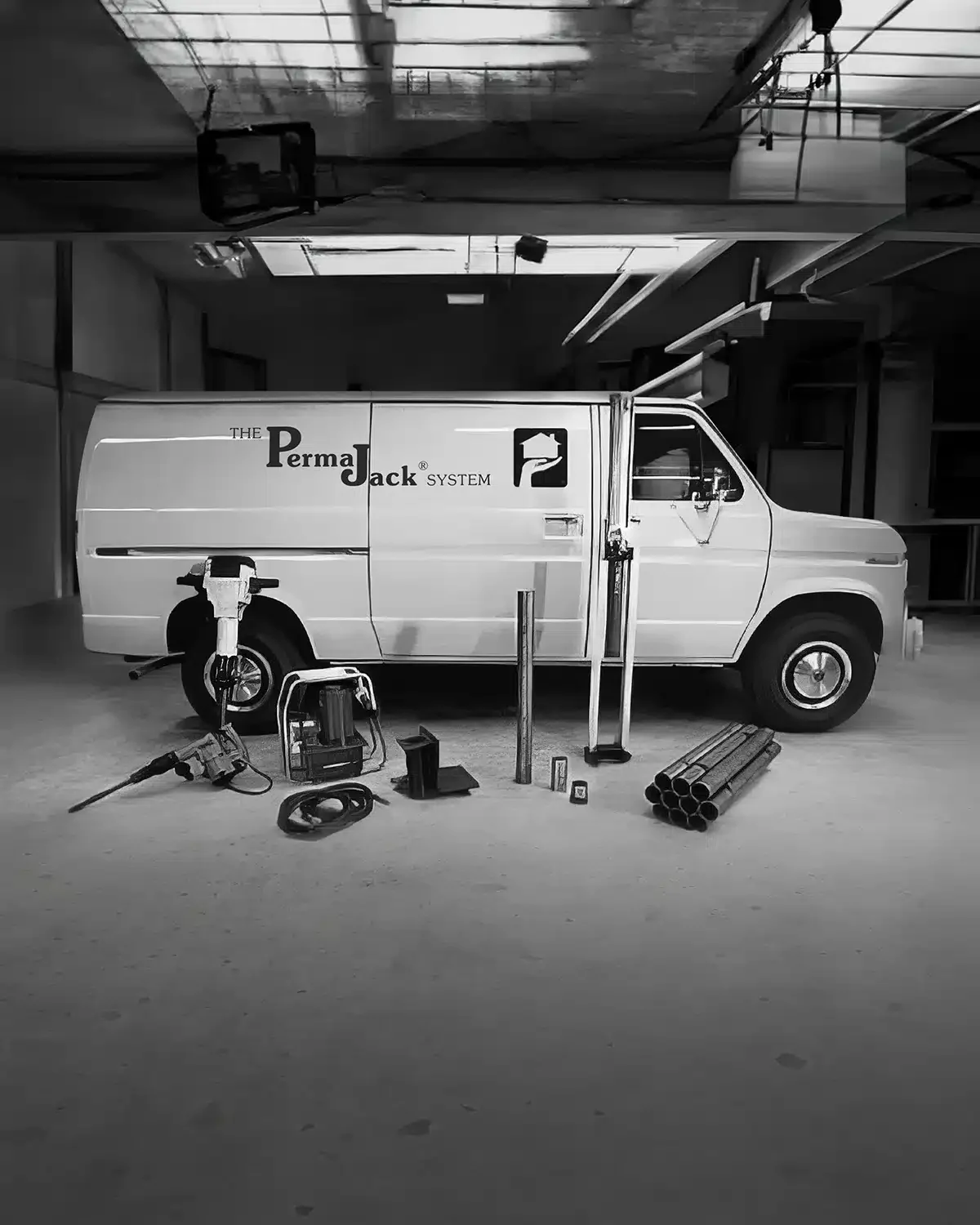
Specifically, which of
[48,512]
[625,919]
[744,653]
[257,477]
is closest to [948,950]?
[625,919]

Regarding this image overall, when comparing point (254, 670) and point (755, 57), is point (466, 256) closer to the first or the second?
point (755, 57)

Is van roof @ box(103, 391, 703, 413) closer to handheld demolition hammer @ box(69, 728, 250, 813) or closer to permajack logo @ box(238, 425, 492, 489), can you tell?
permajack logo @ box(238, 425, 492, 489)

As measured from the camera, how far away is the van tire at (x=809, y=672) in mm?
5832

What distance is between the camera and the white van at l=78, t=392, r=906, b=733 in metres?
5.71

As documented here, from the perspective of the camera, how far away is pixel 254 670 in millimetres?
5750

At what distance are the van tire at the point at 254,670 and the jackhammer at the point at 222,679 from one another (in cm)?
16

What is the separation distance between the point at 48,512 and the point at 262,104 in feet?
19.0

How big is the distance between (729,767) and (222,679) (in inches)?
107

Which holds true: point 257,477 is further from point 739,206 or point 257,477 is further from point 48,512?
point 48,512

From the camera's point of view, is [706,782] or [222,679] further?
[222,679]

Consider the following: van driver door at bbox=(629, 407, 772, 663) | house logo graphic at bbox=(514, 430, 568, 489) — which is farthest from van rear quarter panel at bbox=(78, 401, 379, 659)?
van driver door at bbox=(629, 407, 772, 663)

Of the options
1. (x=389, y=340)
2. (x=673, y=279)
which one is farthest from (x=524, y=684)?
(x=389, y=340)

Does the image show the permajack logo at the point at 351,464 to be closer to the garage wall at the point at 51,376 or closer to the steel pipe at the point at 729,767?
the steel pipe at the point at 729,767

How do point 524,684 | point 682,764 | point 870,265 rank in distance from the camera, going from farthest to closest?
point 870,265, point 524,684, point 682,764
